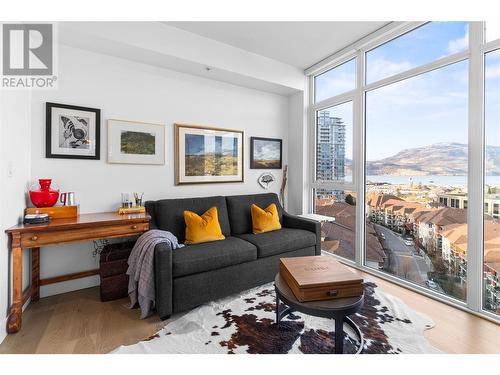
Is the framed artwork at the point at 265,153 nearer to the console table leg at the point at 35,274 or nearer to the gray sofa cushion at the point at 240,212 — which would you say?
the gray sofa cushion at the point at 240,212

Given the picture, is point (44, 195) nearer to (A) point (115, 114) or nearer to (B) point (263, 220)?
(A) point (115, 114)

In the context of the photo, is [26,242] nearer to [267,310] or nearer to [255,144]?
[267,310]

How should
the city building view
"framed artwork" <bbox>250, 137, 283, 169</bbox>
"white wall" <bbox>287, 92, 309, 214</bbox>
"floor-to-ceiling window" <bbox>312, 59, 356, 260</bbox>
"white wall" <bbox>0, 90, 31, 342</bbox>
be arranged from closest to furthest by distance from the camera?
"white wall" <bbox>0, 90, 31, 342</bbox> → the city building view → "floor-to-ceiling window" <bbox>312, 59, 356, 260</bbox> → "framed artwork" <bbox>250, 137, 283, 169</bbox> → "white wall" <bbox>287, 92, 309, 214</bbox>

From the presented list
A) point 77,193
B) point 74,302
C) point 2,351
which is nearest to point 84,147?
point 77,193

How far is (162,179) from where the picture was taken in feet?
9.68

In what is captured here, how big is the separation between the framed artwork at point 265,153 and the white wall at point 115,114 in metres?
0.41

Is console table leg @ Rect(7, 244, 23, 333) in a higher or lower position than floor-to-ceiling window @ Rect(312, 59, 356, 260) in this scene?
lower

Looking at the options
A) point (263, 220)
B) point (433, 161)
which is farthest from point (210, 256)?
point (433, 161)

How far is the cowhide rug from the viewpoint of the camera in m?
1.61

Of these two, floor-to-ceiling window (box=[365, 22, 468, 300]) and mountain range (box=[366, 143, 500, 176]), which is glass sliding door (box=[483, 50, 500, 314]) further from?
floor-to-ceiling window (box=[365, 22, 468, 300])

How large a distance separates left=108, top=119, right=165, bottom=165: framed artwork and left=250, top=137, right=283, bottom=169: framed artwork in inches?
53.0

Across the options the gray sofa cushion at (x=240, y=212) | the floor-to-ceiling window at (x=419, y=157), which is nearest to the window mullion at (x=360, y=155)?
the floor-to-ceiling window at (x=419, y=157)

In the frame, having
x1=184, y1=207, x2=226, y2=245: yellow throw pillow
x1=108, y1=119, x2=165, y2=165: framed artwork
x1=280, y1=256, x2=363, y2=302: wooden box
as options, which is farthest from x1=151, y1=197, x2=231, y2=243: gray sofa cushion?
x1=280, y1=256, x2=363, y2=302: wooden box

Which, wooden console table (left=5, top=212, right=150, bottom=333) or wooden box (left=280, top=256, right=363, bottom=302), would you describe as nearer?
wooden box (left=280, top=256, right=363, bottom=302)
